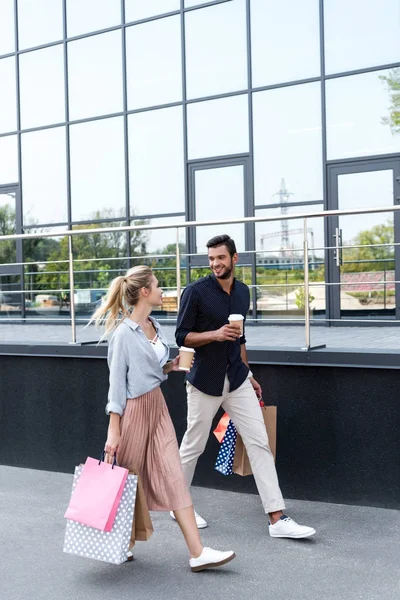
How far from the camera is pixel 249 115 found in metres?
12.7

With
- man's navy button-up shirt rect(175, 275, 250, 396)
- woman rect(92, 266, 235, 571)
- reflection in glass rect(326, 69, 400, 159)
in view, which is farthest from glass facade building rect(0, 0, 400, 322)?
woman rect(92, 266, 235, 571)

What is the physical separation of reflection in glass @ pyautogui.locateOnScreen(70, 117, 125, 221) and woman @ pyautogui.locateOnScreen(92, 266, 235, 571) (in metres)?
9.63

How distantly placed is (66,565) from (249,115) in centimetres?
943

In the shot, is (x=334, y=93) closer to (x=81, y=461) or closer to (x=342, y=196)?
(x=342, y=196)

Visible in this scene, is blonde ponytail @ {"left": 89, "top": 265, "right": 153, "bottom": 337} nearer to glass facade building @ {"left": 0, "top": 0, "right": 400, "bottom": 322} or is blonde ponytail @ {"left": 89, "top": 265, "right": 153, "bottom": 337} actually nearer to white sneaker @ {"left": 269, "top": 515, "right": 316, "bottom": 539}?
white sneaker @ {"left": 269, "top": 515, "right": 316, "bottom": 539}

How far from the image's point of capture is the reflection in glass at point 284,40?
479 inches

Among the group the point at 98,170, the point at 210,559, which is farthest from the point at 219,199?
the point at 210,559

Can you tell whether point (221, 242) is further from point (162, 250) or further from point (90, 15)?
point (90, 15)

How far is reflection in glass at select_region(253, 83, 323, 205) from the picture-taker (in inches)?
477

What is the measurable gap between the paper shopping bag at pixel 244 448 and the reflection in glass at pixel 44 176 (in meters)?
10.0

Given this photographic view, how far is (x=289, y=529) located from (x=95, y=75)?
1132cm

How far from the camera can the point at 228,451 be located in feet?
17.8

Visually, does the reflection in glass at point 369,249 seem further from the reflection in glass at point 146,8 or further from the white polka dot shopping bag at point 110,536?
the white polka dot shopping bag at point 110,536

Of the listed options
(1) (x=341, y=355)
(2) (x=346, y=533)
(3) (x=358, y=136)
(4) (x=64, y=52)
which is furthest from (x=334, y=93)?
(2) (x=346, y=533)
